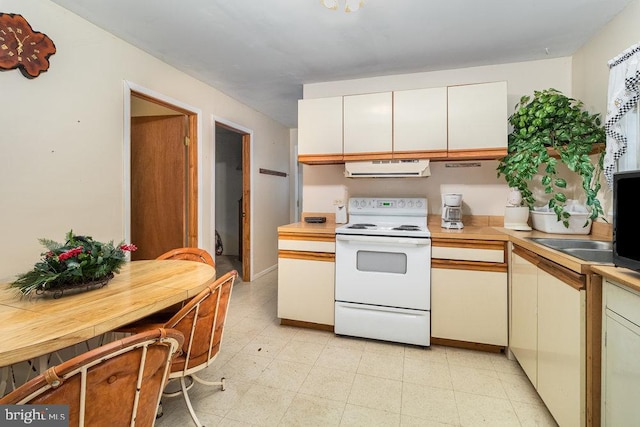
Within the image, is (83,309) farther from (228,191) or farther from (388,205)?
(228,191)

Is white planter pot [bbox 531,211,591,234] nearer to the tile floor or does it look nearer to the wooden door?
the tile floor

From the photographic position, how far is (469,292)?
83.6 inches

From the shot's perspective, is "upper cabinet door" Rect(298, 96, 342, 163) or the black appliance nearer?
the black appliance

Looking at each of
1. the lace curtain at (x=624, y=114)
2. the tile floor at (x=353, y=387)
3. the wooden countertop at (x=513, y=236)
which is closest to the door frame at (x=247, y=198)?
the wooden countertop at (x=513, y=236)

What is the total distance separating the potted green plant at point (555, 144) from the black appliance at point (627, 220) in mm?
811

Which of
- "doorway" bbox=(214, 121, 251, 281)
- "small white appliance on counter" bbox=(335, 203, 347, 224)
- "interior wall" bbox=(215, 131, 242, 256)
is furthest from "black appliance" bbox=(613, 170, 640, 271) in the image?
"interior wall" bbox=(215, 131, 242, 256)

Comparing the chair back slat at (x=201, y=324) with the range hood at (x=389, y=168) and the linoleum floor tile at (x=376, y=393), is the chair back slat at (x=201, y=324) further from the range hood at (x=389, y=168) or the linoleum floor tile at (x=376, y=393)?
the range hood at (x=389, y=168)

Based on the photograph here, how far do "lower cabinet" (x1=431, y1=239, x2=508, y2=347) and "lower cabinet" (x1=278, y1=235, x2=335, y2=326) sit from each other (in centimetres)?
82

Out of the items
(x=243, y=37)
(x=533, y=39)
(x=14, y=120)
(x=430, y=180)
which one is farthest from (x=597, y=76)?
(x=14, y=120)

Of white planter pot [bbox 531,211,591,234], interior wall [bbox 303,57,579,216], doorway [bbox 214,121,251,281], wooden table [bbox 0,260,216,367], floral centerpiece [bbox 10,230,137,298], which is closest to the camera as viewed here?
wooden table [bbox 0,260,216,367]

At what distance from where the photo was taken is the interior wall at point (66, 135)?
159cm

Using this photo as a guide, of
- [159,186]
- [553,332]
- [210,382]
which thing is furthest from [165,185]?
[553,332]

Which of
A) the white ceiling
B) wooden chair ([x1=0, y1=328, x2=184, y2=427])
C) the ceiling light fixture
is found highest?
the white ceiling

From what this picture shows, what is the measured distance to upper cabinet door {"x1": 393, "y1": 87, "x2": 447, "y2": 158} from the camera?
2371mm
